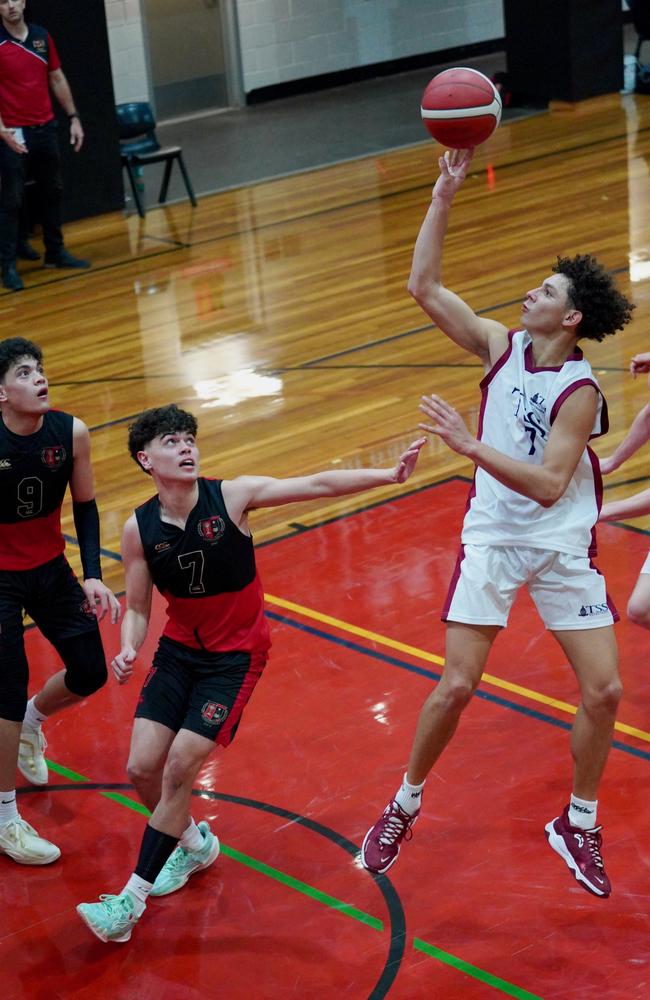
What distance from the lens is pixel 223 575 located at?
4801mm

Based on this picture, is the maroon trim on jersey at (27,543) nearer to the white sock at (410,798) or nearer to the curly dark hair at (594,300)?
the white sock at (410,798)

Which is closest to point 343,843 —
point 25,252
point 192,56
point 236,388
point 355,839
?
point 355,839

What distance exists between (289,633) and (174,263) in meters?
6.68

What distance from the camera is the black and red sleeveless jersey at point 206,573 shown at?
4.77 meters

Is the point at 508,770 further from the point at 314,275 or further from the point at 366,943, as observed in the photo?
the point at 314,275

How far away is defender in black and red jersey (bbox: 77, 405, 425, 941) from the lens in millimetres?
4688

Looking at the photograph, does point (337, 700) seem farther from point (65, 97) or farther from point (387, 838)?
point (65, 97)

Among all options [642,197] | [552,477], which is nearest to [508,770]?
A: [552,477]

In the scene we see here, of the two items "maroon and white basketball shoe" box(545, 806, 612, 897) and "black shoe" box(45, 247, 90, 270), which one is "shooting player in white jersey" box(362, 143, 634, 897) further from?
"black shoe" box(45, 247, 90, 270)

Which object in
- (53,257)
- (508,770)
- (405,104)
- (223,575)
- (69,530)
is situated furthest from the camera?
(405,104)

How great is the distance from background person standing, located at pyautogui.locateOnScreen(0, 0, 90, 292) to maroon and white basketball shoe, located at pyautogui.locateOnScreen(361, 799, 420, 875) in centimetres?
839

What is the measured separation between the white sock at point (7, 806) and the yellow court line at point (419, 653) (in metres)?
1.92

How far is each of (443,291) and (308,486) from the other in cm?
79

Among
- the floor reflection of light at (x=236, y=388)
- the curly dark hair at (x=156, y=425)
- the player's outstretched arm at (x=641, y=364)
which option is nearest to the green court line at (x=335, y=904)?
the curly dark hair at (x=156, y=425)
